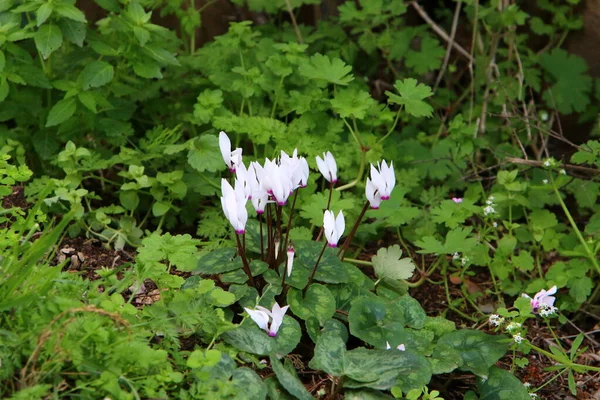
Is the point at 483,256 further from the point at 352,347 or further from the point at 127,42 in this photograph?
the point at 127,42

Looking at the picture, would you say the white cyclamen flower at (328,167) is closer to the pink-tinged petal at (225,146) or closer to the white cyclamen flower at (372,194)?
the white cyclamen flower at (372,194)

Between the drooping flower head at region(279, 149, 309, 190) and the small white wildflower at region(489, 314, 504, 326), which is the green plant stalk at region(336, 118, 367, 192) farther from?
the small white wildflower at region(489, 314, 504, 326)

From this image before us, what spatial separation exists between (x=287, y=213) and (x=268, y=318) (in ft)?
3.70

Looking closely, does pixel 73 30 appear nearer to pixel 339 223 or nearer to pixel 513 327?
pixel 339 223

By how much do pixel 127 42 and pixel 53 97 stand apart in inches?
18.8

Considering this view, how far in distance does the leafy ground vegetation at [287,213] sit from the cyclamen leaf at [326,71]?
0.05ft

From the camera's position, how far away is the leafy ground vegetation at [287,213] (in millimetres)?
2717

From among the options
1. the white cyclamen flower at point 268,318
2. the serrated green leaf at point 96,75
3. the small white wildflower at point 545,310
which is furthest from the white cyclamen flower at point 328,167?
the serrated green leaf at point 96,75

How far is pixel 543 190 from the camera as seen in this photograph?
4.26m

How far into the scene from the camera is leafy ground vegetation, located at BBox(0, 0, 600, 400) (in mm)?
2717

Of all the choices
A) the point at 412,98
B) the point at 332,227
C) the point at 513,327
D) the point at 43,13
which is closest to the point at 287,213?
the point at 412,98

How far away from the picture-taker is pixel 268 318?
9.46 feet

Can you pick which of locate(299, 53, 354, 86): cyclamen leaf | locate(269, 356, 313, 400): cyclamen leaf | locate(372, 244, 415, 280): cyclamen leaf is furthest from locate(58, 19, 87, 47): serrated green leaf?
locate(269, 356, 313, 400): cyclamen leaf

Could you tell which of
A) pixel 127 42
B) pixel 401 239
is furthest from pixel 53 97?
pixel 401 239
